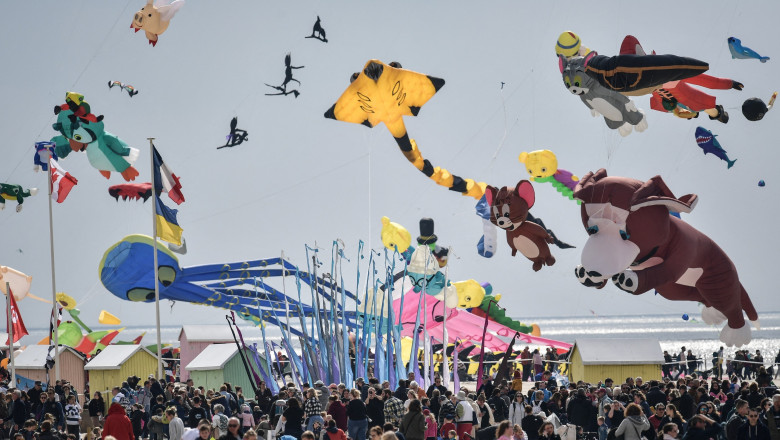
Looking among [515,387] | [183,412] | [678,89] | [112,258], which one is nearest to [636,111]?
[678,89]

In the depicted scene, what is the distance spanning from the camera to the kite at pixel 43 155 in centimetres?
2461

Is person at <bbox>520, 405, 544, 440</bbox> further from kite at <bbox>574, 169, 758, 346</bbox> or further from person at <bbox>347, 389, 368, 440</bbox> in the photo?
person at <bbox>347, 389, 368, 440</bbox>

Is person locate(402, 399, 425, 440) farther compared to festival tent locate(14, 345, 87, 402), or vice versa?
festival tent locate(14, 345, 87, 402)

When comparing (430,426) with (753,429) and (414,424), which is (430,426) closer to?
(414,424)

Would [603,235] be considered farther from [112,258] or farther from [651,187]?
[112,258]

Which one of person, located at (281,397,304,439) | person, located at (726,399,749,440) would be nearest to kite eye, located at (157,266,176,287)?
person, located at (281,397,304,439)

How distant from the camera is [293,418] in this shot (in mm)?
13797

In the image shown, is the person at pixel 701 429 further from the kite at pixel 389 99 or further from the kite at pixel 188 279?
the kite at pixel 188 279

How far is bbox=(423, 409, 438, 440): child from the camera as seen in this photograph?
13.8 metres

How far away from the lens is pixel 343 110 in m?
18.3

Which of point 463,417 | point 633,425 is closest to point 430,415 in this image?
point 463,417

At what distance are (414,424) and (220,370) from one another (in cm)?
1247

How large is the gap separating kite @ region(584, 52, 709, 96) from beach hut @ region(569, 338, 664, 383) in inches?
392

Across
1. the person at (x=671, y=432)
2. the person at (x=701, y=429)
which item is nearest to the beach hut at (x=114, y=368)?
the person at (x=671, y=432)
